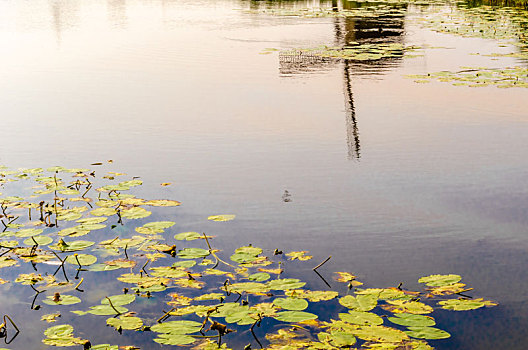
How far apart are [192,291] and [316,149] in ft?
11.7

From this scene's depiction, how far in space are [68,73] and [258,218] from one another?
790 centimetres

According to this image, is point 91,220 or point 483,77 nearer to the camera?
point 91,220

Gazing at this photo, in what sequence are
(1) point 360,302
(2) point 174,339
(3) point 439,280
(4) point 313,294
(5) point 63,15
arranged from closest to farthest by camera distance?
(2) point 174,339, (1) point 360,302, (4) point 313,294, (3) point 439,280, (5) point 63,15

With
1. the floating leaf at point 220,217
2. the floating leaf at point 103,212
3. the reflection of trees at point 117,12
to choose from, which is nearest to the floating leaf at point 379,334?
the floating leaf at point 220,217

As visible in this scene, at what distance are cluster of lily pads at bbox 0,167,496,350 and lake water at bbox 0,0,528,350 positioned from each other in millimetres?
171

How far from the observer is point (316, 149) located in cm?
743

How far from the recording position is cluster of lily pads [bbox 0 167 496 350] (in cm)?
369

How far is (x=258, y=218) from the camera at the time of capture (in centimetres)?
551

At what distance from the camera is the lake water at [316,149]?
4.82 metres

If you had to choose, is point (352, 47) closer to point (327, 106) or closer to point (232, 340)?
point (327, 106)

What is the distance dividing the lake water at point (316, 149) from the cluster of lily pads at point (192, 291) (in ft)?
0.56

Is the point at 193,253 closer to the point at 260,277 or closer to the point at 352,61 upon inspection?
the point at 260,277

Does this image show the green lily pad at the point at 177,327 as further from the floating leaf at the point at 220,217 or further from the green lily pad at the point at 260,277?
the floating leaf at the point at 220,217

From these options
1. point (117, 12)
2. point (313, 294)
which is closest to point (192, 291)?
point (313, 294)
